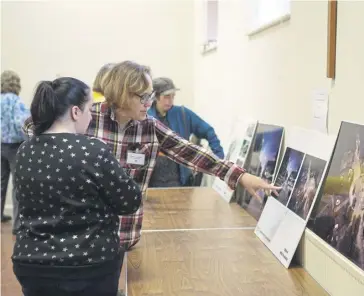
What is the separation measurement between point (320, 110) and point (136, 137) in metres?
0.66

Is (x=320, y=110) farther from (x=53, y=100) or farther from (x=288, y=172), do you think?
(x=53, y=100)

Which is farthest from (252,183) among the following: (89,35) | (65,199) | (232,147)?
(89,35)

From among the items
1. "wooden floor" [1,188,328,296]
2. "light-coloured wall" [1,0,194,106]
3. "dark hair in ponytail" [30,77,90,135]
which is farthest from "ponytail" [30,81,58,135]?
"light-coloured wall" [1,0,194,106]

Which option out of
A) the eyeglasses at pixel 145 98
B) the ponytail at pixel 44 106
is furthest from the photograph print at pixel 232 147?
the ponytail at pixel 44 106

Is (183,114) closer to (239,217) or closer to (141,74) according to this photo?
(239,217)

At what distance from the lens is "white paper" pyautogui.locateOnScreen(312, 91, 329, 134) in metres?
1.63

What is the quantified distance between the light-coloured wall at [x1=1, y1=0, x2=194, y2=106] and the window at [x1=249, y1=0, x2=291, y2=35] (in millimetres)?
2316

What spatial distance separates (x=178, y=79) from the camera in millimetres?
4945

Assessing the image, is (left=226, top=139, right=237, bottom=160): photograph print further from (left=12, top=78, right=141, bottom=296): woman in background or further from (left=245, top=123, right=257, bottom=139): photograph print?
(left=12, top=78, right=141, bottom=296): woman in background

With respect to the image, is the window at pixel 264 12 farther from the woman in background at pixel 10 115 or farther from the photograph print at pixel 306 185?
the woman in background at pixel 10 115

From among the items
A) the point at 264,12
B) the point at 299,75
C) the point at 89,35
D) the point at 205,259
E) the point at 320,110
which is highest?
the point at 89,35

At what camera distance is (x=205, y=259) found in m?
1.67

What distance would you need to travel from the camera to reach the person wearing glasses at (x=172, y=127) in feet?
10.5

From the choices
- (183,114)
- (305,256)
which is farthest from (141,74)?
(183,114)
